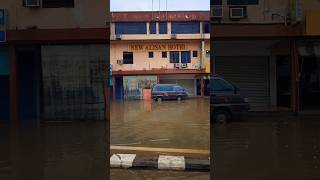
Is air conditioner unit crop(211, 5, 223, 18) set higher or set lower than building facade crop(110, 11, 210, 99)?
higher

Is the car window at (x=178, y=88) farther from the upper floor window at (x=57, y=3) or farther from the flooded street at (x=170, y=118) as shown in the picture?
the upper floor window at (x=57, y=3)

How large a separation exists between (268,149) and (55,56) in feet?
11.3

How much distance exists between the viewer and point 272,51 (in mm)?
8234

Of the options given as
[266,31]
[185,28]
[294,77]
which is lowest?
[294,77]

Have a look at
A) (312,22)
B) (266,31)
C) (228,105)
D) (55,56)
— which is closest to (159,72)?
(55,56)

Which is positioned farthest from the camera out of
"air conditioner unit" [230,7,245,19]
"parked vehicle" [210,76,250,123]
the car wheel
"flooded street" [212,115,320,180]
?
the car wheel

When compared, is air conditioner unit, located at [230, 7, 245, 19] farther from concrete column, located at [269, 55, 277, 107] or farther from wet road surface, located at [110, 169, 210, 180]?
wet road surface, located at [110, 169, 210, 180]

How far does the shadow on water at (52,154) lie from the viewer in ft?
10.8

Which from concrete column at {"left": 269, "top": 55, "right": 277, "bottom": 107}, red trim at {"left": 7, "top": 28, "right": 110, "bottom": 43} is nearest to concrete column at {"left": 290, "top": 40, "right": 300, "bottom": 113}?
concrete column at {"left": 269, "top": 55, "right": 277, "bottom": 107}

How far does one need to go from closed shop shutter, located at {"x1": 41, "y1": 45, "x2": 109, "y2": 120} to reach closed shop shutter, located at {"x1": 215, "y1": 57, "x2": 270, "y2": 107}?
655 centimetres

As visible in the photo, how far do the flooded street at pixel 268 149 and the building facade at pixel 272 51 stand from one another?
0.61 metres

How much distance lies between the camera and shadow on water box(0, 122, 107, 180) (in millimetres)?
3295

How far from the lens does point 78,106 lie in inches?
76.6

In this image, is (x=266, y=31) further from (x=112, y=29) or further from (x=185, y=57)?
(x=112, y=29)
